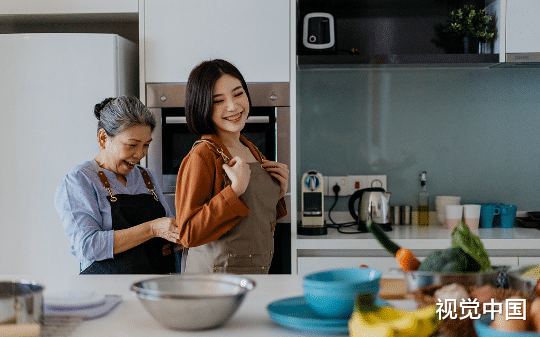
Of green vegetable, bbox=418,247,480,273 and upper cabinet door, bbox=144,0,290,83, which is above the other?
upper cabinet door, bbox=144,0,290,83

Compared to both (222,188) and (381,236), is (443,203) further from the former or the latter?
(381,236)

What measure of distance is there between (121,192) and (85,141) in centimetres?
63

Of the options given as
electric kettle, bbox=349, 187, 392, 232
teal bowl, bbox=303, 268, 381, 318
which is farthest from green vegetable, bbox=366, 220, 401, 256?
electric kettle, bbox=349, 187, 392, 232

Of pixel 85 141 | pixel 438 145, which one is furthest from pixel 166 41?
pixel 438 145

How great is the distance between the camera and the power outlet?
279 cm

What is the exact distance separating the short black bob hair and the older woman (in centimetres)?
33

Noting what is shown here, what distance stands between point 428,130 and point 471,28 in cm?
60

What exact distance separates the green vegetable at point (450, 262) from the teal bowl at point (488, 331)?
0.08 metres

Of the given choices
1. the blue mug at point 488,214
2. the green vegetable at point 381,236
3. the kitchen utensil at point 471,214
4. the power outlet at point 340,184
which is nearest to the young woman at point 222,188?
the green vegetable at point 381,236

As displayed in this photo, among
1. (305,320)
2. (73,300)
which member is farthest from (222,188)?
(305,320)

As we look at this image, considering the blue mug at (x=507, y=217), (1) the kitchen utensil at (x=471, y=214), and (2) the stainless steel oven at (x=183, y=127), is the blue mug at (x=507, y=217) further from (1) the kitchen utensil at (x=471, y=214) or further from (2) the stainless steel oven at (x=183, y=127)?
(2) the stainless steel oven at (x=183, y=127)

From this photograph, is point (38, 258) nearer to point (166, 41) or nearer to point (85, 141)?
point (85, 141)

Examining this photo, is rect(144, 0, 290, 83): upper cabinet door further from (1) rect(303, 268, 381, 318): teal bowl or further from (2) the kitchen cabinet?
(1) rect(303, 268, 381, 318): teal bowl

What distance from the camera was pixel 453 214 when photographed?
2496 mm
